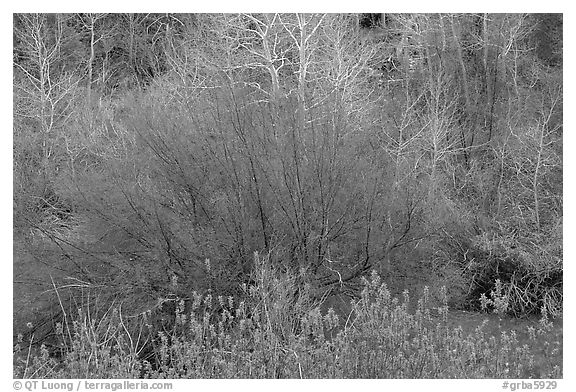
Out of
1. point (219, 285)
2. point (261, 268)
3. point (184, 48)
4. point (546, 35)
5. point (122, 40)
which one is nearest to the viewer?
point (261, 268)

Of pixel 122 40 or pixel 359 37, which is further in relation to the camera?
pixel 122 40

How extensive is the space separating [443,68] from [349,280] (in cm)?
1057

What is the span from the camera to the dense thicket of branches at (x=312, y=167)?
29.3 feet

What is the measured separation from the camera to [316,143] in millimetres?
9008

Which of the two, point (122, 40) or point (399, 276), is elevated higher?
point (122, 40)

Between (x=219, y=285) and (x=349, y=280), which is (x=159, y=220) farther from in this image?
(x=349, y=280)

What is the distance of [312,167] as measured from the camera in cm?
901

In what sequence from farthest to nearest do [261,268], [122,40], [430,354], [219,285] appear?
[122,40]
[219,285]
[261,268]
[430,354]

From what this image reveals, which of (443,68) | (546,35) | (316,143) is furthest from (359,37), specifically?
(316,143)

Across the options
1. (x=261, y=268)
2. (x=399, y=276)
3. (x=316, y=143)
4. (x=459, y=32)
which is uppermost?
(x=459, y=32)

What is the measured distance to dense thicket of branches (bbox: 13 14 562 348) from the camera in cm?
894

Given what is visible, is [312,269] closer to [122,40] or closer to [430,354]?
[430,354]

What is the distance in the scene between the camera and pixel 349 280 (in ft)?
30.0

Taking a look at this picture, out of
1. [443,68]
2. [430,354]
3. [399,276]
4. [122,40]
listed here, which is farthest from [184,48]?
[430,354]
